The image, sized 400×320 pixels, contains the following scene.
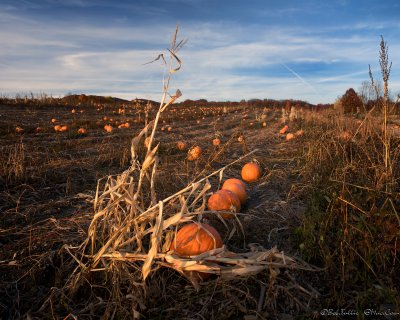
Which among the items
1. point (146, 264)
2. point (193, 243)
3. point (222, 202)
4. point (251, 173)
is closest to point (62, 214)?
point (222, 202)

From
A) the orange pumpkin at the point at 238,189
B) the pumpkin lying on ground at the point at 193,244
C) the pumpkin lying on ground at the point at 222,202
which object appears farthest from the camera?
the orange pumpkin at the point at 238,189

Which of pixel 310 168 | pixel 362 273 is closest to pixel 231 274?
pixel 362 273

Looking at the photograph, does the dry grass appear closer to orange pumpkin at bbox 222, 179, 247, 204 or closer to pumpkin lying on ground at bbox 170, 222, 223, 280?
pumpkin lying on ground at bbox 170, 222, 223, 280

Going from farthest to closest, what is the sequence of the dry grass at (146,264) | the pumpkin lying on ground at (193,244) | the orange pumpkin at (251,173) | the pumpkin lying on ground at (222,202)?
1. the orange pumpkin at (251,173)
2. the pumpkin lying on ground at (222,202)
3. the pumpkin lying on ground at (193,244)
4. the dry grass at (146,264)

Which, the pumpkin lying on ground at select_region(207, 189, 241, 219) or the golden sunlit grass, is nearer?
the golden sunlit grass

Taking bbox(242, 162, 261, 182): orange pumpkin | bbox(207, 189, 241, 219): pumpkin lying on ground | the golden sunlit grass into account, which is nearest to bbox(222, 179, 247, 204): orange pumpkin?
bbox(207, 189, 241, 219): pumpkin lying on ground

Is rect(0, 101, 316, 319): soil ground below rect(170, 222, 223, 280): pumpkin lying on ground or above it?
below

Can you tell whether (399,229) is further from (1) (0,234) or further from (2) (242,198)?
(1) (0,234)

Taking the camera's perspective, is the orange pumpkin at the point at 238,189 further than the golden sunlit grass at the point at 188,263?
Yes

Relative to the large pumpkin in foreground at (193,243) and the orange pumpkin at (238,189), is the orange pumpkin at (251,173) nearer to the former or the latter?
the orange pumpkin at (238,189)

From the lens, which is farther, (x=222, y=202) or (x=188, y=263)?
(x=222, y=202)

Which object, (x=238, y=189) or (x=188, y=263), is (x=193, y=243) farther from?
(x=238, y=189)

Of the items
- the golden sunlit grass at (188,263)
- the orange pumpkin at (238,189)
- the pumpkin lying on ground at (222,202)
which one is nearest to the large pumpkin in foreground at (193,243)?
the golden sunlit grass at (188,263)

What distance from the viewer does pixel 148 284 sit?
6.37 feet
